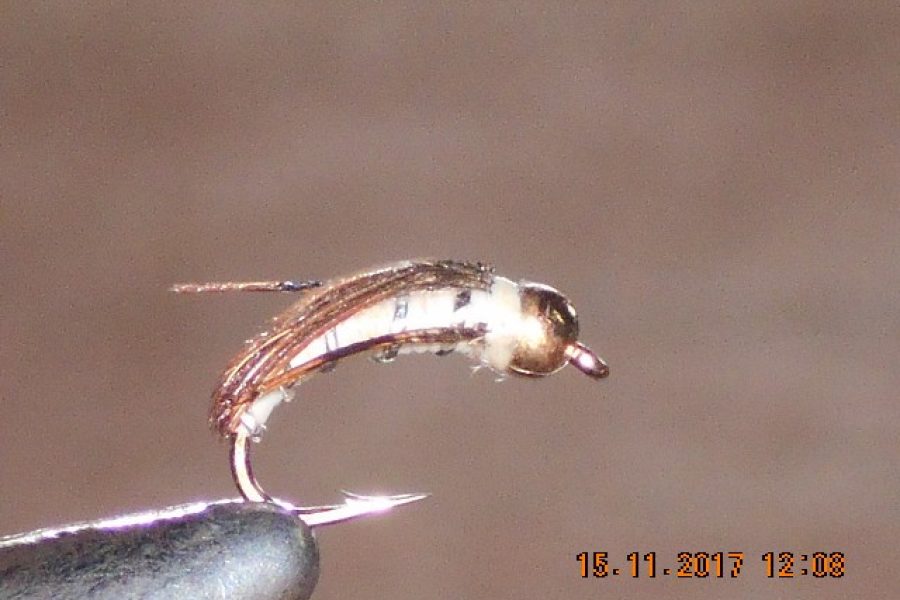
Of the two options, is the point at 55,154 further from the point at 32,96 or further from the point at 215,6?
the point at 215,6

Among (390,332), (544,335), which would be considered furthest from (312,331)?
(544,335)

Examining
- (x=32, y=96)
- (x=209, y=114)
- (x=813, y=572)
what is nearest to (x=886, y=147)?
(x=813, y=572)
